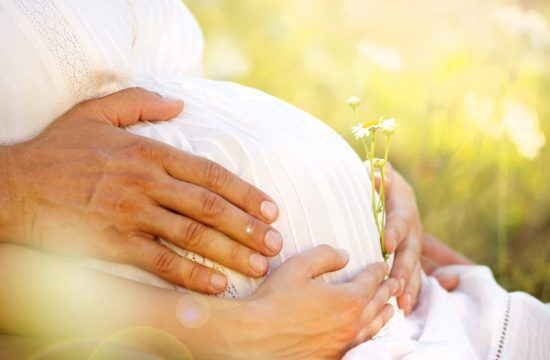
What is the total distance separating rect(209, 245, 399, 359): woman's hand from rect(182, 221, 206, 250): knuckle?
139 mm

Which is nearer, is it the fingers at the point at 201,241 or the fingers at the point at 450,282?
the fingers at the point at 201,241

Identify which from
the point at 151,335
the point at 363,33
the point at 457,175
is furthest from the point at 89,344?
the point at 363,33

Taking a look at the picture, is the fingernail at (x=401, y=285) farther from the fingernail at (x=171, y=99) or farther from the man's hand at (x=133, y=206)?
the fingernail at (x=171, y=99)

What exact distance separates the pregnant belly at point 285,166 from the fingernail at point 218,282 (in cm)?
4

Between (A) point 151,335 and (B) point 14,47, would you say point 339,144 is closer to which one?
(A) point 151,335

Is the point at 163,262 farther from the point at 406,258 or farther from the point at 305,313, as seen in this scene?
the point at 406,258

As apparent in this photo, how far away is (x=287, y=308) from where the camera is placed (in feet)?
3.66

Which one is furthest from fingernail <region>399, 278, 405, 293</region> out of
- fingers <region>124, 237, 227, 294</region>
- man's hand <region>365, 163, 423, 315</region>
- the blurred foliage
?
the blurred foliage

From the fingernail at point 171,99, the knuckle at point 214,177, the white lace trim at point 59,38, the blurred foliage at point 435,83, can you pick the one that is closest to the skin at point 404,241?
the knuckle at point 214,177

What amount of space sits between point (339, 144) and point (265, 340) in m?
0.51

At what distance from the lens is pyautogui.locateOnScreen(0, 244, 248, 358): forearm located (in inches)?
43.3

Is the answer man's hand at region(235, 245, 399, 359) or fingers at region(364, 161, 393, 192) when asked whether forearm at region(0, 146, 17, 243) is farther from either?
fingers at region(364, 161, 393, 192)

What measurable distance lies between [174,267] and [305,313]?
25 centimetres

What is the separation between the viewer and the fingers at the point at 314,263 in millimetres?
1144
